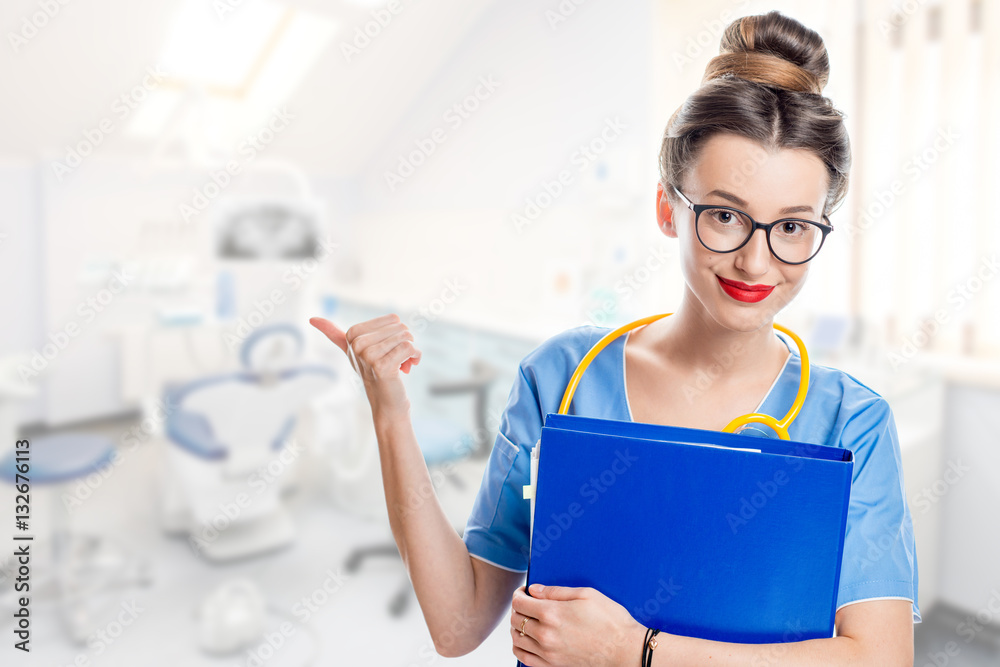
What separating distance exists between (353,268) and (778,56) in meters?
4.38

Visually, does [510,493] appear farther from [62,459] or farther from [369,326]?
[62,459]

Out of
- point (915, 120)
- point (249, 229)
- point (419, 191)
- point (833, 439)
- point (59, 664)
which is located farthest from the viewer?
point (419, 191)

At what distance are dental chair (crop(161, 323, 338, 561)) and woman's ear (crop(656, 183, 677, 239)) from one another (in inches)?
62.9

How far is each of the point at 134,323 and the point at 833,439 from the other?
4.19 meters

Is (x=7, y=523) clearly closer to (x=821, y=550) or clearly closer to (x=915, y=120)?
(x=821, y=550)

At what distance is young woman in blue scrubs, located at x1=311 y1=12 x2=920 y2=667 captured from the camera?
0.63 m

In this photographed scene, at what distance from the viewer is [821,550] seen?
57 cm

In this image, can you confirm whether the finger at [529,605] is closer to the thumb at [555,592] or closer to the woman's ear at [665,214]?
the thumb at [555,592]

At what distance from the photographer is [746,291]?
26.4 inches

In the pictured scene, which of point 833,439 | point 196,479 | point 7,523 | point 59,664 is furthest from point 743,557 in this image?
point 7,523

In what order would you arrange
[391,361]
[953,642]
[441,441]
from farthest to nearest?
1. [441,441]
2. [953,642]
3. [391,361]

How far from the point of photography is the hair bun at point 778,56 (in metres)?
0.70

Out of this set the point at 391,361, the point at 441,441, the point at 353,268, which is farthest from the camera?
the point at 353,268

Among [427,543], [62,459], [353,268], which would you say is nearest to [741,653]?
[427,543]
